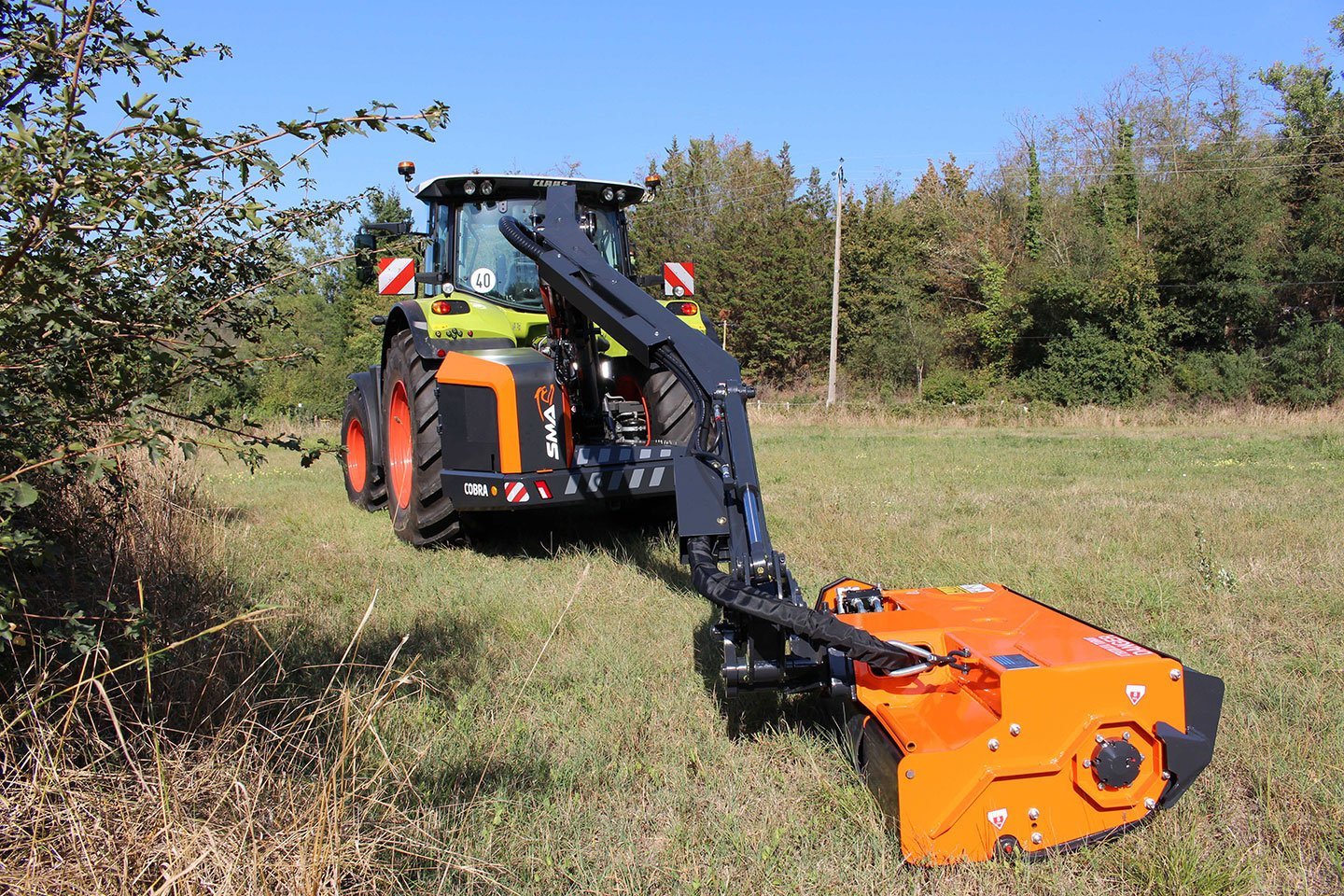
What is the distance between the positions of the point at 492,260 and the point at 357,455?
310 cm

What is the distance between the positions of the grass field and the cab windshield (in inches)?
65.9

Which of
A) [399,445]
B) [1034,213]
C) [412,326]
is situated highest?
[1034,213]

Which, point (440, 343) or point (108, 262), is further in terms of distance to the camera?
point (440, 343)

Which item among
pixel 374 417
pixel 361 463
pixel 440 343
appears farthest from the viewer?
pixel 361 463

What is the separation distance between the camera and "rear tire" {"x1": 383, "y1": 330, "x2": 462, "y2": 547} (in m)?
6.29

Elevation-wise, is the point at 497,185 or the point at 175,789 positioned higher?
the point at 497,185

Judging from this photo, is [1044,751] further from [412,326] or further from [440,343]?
[412,326]

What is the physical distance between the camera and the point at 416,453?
6.34 metres

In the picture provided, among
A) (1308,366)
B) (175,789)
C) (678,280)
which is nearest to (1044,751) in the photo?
(175,789)

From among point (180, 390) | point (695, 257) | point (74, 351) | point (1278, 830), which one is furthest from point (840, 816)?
point (695, 257)

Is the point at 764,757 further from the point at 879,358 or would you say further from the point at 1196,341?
the point at 879,358

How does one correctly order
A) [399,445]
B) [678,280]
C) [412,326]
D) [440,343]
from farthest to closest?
[399,445] → [678,280] → [412,326] → [440,343]

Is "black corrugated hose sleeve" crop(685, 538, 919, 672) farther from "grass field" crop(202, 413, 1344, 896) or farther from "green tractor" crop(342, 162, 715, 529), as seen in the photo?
"green tractor" crop(342, 162, 715, 529)

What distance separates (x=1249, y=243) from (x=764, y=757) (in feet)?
91.1
